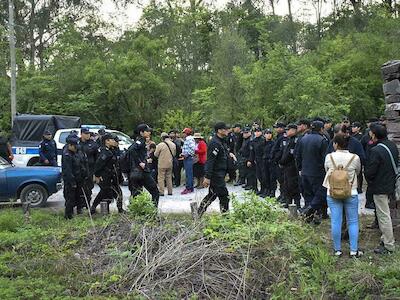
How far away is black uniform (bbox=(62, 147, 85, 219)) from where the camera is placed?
32.3 feet

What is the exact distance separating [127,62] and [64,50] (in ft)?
15.2

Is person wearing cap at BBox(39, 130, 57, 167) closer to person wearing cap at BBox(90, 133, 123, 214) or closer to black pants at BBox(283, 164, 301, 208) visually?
person wearing cap at BBox(90, 133, 123, 214)

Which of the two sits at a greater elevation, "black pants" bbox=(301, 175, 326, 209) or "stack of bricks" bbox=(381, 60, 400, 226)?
"stack of bricks" bbox=(381, 60, 400, 226)

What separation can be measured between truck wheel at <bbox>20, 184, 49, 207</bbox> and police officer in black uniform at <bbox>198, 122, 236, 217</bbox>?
182 inches

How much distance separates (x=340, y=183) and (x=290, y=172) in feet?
10.2

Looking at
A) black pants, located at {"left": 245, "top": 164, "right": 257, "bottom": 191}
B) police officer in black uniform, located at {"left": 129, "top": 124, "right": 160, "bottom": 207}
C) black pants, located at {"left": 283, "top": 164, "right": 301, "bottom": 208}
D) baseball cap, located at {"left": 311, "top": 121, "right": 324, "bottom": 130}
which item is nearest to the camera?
baseball cap, located at {"left": 311, "top": 121, "right": 324, "bottom": 130}

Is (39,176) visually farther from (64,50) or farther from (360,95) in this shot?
(64,50)

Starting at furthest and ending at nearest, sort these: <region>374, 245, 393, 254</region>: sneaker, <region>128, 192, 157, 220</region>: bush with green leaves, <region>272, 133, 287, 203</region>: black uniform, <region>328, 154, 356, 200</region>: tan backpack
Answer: <region>272, 133, 287, 203</region>: black uniform
<region>128, 192, 157, 220</region>: bush with green leaves
<region>374, 245, 393, 254</region>: sneaker
<region>328, 154, 356, 200</region>: tan backpack

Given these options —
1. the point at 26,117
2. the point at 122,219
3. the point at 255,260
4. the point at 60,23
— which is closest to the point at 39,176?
the point at 122,219

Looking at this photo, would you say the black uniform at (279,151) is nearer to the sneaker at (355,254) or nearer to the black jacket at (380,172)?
the black jacket at (380,172)

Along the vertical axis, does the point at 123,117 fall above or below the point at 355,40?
below

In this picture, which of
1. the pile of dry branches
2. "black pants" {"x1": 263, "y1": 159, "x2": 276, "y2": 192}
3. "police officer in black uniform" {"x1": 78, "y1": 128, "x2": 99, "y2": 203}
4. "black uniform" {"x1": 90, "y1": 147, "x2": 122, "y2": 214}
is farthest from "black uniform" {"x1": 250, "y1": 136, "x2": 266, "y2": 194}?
the pile of dry branches

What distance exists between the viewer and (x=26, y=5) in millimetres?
30844

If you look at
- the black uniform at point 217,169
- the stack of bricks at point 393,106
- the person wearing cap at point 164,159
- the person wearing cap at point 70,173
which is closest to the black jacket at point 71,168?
the person wearing cap at point 70,173
